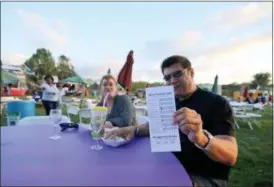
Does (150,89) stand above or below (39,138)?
above

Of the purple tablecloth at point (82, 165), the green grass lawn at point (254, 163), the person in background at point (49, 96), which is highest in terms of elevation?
the person in background at point (49, 96)

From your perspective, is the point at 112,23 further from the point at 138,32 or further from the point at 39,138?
the point at 39,138

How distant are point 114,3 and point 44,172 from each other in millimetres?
1873

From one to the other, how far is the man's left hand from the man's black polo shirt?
361 mm

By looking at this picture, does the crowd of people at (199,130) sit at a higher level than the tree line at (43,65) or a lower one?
lower

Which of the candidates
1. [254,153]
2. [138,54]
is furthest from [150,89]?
[254,153]

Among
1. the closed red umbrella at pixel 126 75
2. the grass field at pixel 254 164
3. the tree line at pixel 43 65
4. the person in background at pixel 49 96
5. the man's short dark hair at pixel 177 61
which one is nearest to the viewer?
the man's short dark hair at pixel 177 61

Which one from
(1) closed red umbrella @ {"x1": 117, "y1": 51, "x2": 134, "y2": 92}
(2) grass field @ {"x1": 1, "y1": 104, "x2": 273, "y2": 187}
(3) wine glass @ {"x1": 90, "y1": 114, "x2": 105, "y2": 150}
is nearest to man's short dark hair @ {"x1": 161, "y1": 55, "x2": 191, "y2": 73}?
(3) wine glass @ {"x1": 90, "y1": 114, "x2": 105, "y2": 150}

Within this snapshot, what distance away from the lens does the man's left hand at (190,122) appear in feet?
3.25

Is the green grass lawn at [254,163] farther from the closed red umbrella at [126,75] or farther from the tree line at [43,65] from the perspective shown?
the tree line at [43,65]

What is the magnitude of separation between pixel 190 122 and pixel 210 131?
1.79 ft

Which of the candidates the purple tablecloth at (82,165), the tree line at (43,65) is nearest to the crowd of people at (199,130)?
the purple tablecloth at (82,165)

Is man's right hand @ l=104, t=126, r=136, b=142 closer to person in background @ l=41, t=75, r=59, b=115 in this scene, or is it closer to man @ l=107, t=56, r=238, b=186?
man @ l=107, t=56, r=238, b=186

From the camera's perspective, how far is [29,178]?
2.75ft
